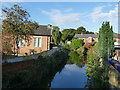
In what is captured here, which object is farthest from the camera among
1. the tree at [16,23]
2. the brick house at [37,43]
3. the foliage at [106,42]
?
the brick house at [37,43]

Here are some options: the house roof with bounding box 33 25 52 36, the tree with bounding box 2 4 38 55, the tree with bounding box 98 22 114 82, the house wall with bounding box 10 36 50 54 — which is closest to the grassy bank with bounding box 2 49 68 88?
the tree with bounding box 2 4 38 55

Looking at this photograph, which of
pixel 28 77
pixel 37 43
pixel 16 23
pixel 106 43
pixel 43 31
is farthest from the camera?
pixel 43 31

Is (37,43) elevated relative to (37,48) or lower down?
elevated

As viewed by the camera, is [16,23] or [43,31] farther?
[43,31]

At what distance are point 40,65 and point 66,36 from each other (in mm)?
49546

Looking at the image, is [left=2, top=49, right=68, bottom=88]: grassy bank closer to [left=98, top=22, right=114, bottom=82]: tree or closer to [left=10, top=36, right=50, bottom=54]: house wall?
[left=10, top=36, right=50, bottom=54]: house wall

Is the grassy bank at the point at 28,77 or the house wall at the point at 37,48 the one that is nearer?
the grassy bank at the point at 28,77

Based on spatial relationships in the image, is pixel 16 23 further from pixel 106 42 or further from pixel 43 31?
pixel 106 42

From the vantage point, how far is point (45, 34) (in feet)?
65.0

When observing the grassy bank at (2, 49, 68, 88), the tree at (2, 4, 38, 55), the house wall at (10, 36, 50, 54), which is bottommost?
the grassy bank at (2, 49, 68, 88)

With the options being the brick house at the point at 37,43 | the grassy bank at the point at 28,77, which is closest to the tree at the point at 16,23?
the grassy bank at the point at 28,77

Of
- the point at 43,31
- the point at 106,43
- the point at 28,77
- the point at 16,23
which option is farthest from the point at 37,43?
the point at 106,43

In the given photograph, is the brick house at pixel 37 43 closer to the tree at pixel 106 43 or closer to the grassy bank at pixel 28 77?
the grassy bank at pixel 28 77

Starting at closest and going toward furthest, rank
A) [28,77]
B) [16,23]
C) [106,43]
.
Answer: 1. [28,77]
2. [16,23]
3. [106,43]
